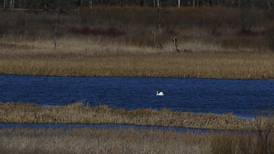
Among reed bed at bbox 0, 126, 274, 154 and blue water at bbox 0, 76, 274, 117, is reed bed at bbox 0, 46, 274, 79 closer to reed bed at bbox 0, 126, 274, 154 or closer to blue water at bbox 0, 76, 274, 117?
blue water at bbox 0, 76, 274, 117

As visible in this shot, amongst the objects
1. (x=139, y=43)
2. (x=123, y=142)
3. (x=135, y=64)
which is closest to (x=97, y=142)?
(x=123, y=142)

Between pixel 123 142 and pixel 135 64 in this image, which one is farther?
pixel 135 64

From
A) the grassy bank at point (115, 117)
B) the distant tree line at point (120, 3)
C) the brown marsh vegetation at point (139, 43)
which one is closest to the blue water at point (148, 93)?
the brown marsh vegetation at point (139, 43)

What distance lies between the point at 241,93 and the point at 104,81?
7.45m

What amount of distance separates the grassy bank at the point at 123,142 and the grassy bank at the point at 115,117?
2.31 m

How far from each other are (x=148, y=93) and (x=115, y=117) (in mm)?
10078

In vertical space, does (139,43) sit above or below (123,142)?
below

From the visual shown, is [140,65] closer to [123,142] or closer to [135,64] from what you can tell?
[135,64]

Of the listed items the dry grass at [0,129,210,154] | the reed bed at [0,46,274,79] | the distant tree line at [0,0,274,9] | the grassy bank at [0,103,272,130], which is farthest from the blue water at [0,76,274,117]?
the distant tree line at [0,0,274,9]

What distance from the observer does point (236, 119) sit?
25.0m

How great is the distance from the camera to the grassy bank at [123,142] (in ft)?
52.8

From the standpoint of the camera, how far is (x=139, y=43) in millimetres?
55906

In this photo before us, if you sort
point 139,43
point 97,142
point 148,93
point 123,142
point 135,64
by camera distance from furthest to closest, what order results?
point 139,43 < point 135,64 < point 148,93 < point 123,142 < point 97,142

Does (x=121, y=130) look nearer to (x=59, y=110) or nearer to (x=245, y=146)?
(x=59, y=110)
